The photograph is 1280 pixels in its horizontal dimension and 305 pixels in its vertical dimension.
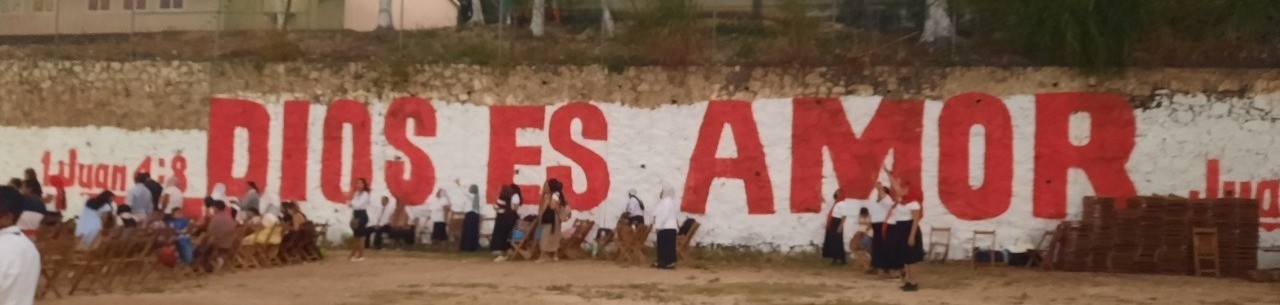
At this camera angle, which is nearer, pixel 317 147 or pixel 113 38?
pixel 317 147

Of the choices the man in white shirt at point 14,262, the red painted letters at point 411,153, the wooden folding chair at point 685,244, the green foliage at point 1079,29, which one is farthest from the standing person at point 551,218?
the man in white shirt at point 14,262

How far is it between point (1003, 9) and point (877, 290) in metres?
7.98

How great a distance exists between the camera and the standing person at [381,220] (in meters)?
24.5

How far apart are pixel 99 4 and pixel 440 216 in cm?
1308

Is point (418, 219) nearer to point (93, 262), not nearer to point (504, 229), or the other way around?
point (504, 229)

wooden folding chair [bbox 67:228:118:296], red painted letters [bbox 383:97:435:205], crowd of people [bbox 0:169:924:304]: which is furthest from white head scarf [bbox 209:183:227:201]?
wooden folding chair [bbox 67:228:118:296]

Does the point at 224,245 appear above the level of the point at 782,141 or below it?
below

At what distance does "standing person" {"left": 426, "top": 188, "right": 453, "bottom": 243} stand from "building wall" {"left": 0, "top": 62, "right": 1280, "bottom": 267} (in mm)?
221

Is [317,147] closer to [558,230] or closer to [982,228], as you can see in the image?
[558,230]

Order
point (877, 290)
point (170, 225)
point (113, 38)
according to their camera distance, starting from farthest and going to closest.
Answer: point (113, 38) < point (170, 225) < point (877, 290)

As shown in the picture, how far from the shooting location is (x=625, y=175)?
2405cm

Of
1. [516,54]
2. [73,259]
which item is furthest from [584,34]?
[73,259]

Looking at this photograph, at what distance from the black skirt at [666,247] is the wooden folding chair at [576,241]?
210 centimetres

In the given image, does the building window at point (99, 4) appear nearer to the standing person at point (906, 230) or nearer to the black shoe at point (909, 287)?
the standing person at point (906, 230)
